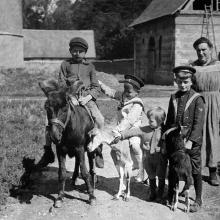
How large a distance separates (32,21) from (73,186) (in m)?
72.3

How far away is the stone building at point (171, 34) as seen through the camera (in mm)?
21938

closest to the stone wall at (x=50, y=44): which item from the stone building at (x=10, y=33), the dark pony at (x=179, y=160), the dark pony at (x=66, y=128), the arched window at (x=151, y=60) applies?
the stone building at (x=10, y=33)

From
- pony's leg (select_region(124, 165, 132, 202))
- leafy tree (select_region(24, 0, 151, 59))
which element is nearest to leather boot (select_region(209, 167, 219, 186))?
pony's leg (select_region(124, 165, 132, 202))

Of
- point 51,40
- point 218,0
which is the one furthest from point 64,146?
point 51,40

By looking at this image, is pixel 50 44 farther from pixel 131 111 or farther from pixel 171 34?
pixel 131 111

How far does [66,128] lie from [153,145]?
1172mm

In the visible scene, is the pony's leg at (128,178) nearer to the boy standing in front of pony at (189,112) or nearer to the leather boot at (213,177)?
the boy standing in front of pony at (189,112)

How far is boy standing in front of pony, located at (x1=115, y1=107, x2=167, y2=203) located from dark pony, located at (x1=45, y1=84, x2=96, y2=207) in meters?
0.55

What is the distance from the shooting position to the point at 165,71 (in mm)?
23688

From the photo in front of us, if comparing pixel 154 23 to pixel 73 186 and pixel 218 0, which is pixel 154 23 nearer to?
pixel 218 0

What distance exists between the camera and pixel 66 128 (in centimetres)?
482

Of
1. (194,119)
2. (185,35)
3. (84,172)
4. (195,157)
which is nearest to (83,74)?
(84,172)

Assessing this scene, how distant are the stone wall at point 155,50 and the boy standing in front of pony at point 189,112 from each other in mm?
17825

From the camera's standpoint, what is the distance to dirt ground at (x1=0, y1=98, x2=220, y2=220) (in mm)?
4797
